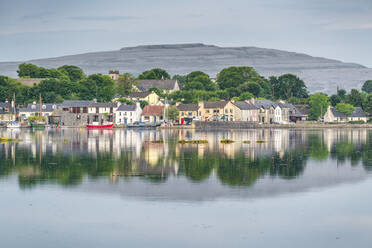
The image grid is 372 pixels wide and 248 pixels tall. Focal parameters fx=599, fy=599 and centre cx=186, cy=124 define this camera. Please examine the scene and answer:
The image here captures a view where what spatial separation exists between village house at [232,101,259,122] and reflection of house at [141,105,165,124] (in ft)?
52.6

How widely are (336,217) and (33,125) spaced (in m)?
106

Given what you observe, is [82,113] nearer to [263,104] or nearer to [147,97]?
[147,97]

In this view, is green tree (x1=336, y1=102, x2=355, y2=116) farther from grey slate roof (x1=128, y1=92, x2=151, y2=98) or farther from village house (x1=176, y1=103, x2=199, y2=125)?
grey slate roof (x1=128, y1=92, x2=151, y2=98)

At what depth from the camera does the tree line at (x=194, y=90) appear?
143m

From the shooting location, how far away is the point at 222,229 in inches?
832

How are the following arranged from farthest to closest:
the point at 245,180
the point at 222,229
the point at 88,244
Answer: the point at 245,180 < the point at 222,229 < the point at 88,244

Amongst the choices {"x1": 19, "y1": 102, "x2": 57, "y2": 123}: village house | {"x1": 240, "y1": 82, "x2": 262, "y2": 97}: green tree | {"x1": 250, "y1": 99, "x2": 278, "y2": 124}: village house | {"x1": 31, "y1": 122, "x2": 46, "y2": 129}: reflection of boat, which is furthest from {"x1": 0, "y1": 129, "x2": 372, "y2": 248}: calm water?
{"x1": 240, "y1": 82, "x2": 262, "y2": 97}: green tree

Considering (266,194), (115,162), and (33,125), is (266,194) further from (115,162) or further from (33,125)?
(33,125)

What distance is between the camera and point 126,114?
129m

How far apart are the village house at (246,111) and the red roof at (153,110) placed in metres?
16.0

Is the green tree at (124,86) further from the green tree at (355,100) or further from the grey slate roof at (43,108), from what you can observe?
the green tree at (355,100)

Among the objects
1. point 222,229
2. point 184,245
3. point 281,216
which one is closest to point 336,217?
point 281,216

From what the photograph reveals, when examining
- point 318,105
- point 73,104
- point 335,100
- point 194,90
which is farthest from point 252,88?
point 73,104

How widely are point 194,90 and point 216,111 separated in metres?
29.0
